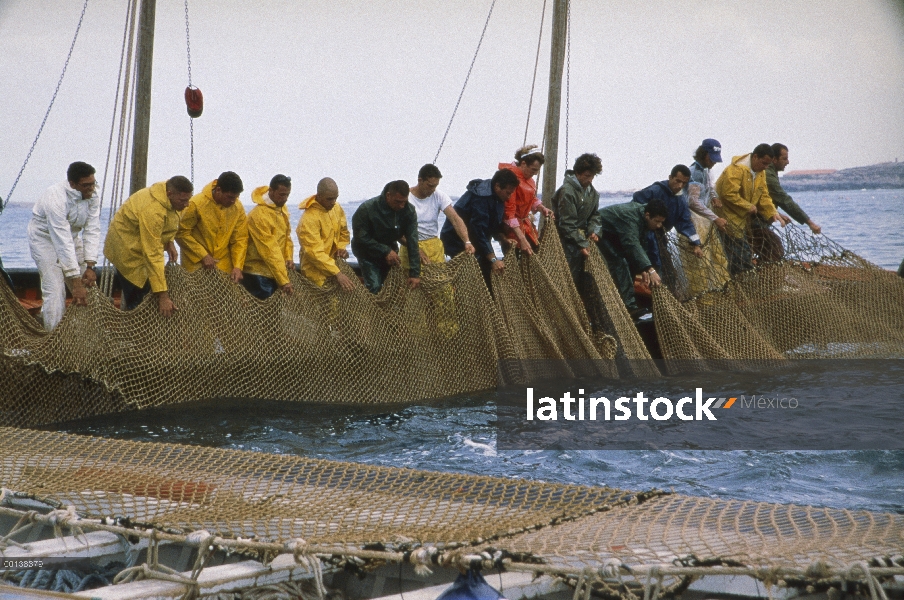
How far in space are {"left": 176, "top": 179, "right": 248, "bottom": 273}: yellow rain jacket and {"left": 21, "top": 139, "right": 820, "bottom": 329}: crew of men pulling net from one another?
0.01 metres

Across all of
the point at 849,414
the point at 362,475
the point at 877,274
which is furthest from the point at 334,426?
the point at 877,274

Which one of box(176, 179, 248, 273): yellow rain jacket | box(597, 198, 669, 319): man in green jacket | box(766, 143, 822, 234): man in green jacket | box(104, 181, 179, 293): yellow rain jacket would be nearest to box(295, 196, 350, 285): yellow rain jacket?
box(176, 179, 248, 273): yellow rain jacket

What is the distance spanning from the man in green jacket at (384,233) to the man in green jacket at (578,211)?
189 centimetres

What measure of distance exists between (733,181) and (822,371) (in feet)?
7.79

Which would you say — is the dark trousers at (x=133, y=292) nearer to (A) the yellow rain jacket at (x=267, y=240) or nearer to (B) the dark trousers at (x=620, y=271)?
(A) the yellow rain jacket at (x=267, y=240)

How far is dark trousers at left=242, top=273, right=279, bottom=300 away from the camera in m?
8.52

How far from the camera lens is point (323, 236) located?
8.78m

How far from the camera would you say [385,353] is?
8.40 metres

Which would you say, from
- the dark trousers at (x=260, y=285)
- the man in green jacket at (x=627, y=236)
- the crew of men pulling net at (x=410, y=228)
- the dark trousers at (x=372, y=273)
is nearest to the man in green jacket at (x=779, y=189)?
the crew of men pulling net at (x=410, y=228)

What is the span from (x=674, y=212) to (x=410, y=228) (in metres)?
3.44

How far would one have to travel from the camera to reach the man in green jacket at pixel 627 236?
10.1 metres

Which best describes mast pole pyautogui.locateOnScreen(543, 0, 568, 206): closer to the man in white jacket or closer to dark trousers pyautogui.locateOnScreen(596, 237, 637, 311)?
dark trousers pyautogui.locateOnScreen(596, 237, 637, 311)

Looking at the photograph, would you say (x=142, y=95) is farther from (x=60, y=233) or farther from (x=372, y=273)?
(x=372, y=273)

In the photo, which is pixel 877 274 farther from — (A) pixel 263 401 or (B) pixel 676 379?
(A) pixel 263 401
